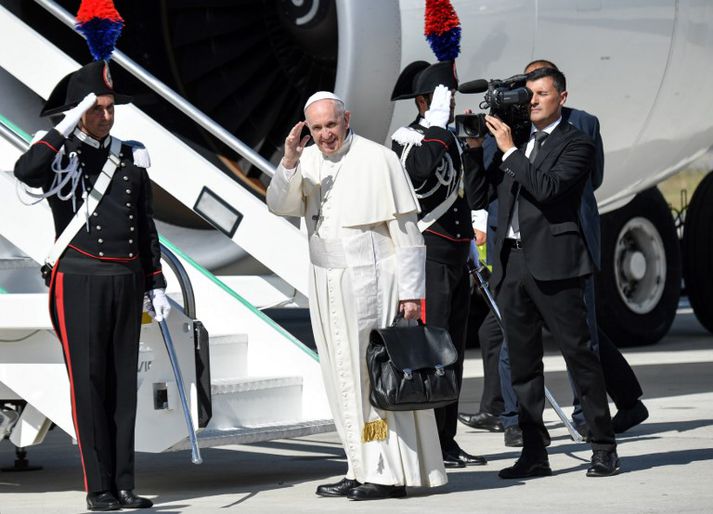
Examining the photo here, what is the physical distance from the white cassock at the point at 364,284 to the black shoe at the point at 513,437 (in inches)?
56.6

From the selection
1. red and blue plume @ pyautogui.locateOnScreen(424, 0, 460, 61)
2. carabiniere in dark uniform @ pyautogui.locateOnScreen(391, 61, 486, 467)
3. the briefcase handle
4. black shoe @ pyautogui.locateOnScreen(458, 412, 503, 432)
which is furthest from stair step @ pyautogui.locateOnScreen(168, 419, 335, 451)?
black shoe @ pyautogui.locateOnScreen(458, 412, 503, 432)

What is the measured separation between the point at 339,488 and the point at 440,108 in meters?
1.55

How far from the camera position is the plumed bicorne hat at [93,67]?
5.39m

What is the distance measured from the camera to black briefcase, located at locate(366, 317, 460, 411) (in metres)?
5.22

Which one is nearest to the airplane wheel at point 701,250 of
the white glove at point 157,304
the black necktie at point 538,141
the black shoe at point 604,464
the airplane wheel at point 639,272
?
the airplane wheel at point 639,272

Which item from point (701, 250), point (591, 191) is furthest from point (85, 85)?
point (701, 250)

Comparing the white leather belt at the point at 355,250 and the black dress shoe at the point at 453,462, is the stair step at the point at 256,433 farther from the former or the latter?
the white leather belt at the point at 355,250

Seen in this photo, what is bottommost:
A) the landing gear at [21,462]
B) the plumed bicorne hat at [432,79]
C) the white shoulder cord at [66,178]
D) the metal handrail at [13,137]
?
the landing gear at [21,462]

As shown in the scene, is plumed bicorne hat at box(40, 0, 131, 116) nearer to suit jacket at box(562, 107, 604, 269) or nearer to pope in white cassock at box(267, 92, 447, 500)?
pope in white cassock at box(267, 92, 447, 500)

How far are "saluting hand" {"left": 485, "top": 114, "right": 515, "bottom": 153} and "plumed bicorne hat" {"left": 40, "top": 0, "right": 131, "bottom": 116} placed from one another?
51.9 inches

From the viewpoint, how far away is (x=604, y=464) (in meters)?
5.78

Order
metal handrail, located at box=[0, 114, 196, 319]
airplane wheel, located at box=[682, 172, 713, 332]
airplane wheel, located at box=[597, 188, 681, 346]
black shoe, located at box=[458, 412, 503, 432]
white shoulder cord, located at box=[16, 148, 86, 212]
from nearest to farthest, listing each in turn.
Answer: white shoulder cord, located at box=[16, 148, 86, 212] → metal handrail, located at box=[0, 114, 196, 319] → black shoe, located at box=[458, 412, 503, 432] → airplane wheel, located at box=[597, 188, 681, 346] → airplane wheel, located at box=[682, 172, 713, 332]

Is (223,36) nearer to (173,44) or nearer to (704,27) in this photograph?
(173,44)

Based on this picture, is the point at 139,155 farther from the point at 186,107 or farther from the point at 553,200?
the point at 186,107
